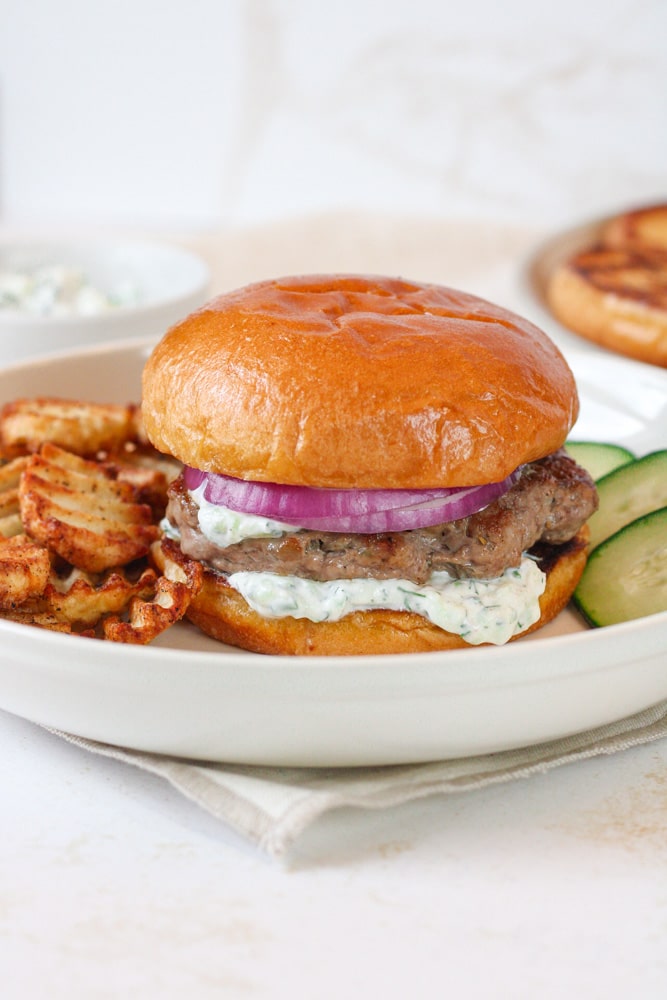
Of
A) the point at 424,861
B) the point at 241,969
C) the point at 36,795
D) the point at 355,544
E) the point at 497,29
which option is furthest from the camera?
the point at 497,29

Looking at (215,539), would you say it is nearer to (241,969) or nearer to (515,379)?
(515,379)

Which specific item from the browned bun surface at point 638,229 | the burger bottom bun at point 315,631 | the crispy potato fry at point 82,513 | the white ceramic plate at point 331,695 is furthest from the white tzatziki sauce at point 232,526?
the browned bun surface at point 638,229

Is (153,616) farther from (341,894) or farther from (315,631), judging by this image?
(341,894)

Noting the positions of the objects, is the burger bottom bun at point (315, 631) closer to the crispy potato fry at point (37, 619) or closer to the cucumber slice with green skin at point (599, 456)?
the crispy potato fry at point (37, 619)

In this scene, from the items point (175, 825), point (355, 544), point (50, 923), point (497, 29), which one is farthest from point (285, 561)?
point (497, 29)

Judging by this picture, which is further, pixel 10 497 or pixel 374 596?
pixel 10 497

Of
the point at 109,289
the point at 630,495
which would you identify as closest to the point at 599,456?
the point at 630,495

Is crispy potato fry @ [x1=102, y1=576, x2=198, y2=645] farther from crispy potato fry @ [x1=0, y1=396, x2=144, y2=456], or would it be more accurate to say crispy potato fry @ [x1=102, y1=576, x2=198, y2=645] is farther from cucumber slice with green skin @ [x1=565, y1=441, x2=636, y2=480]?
cucumber slice with green skin @ [x1=565, y1=441, x2=636, y2=480]
